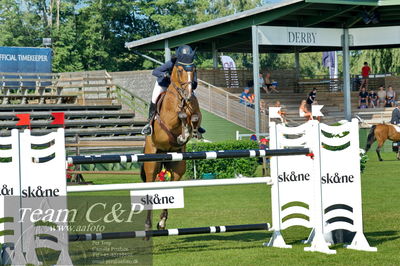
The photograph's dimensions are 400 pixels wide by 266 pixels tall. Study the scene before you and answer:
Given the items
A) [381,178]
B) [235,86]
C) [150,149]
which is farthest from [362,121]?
[150,149]

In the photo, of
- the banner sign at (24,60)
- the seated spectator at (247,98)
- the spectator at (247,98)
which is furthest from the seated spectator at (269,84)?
the banner sign at (24,60)

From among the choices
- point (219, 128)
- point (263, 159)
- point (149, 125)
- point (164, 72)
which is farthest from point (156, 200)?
point (219, 128)

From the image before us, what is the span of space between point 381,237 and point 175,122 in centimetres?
319

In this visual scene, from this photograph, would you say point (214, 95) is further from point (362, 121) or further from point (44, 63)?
point (44, 63)

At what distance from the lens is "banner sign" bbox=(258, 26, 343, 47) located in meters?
30.9

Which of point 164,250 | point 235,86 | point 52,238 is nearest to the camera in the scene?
point 52,238

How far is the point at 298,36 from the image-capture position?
105ft

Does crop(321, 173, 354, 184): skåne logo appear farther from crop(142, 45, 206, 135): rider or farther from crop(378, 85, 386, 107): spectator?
crop(378, 85, 386, 107): spectator

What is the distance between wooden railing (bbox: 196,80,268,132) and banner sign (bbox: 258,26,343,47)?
305 centimetres

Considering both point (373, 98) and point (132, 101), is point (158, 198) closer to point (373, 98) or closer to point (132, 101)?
point (132, 101)

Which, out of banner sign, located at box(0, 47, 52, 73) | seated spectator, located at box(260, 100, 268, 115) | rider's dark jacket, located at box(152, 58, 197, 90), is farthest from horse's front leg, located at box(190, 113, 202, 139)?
banner sign, located at box(0, 47, 52, 73)

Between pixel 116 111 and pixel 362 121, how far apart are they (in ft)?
35.0

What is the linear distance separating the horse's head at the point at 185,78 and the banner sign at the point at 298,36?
20.4 m

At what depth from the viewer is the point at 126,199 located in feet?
27.7
